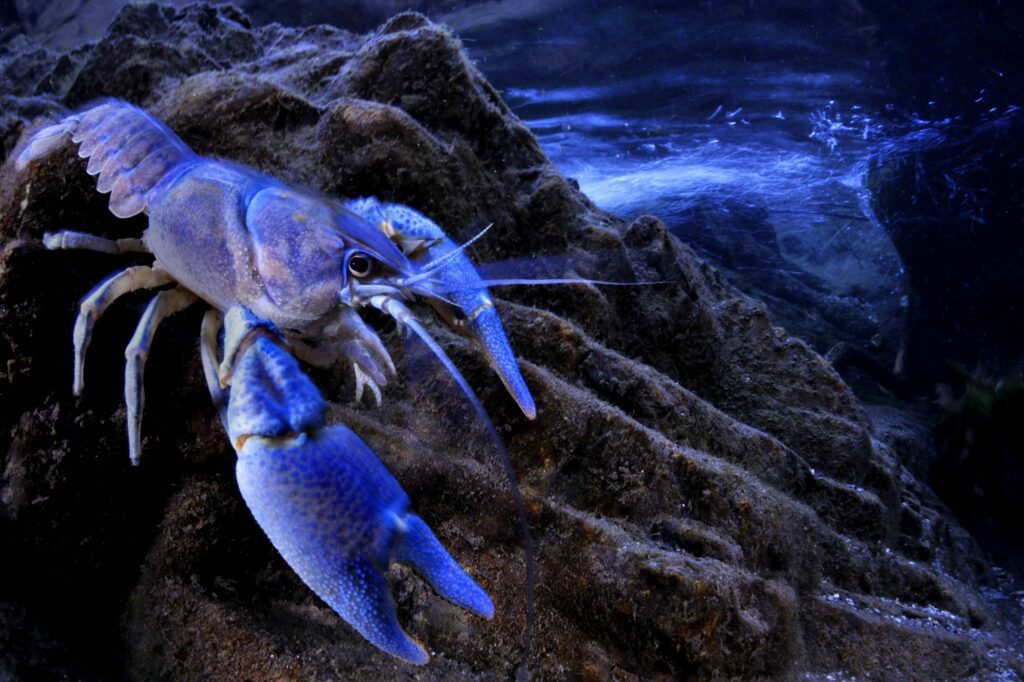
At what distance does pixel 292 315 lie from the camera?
214 centimetres

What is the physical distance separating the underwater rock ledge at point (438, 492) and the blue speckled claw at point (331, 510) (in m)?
0.46

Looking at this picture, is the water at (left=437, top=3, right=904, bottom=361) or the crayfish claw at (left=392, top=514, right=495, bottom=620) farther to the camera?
the water at (left=437, top=3, right=904, bottom=361)

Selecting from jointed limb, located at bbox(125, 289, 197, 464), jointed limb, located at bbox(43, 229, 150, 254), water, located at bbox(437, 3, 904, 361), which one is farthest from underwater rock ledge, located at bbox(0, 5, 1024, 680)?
water, located at bbox(437, 3, 904, 361)

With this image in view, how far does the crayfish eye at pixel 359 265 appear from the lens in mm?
2172

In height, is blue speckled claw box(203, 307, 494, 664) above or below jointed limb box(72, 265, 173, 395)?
below

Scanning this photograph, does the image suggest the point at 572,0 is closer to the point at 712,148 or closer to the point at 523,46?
the point at 523,46

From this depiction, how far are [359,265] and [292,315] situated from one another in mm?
302

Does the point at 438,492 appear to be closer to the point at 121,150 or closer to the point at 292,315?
the point at 292,315

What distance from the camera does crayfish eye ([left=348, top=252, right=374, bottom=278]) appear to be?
85.5 inches

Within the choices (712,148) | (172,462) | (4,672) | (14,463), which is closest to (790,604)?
(172,462)

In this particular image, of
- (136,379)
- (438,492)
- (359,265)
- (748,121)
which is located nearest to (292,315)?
(359,265)

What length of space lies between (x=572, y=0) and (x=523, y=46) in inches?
40.1

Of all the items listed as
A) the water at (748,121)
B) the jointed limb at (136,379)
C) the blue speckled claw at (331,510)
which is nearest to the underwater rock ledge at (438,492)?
Answer: the jointed limb at (136,379)

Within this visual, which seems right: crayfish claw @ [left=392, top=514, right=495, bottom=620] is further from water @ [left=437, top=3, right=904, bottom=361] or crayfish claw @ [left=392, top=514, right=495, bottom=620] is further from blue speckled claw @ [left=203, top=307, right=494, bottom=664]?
water @ [left=437, top=3, right=904, bottom=361]
